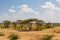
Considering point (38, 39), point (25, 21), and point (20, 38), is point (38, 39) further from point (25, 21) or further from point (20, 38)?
point (25, 21)

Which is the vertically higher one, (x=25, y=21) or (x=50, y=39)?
(x=25, y=21)

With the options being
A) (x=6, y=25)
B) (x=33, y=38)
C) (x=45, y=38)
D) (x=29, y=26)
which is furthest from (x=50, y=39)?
(x=6, y=25)

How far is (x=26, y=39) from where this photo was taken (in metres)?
19.7

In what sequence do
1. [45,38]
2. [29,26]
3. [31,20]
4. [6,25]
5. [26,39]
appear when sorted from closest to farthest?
1. [45,38]
2. [26,39]
3. [31,20]
4. [29,26]
5. [6,25]

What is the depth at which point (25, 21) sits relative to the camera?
114 feet

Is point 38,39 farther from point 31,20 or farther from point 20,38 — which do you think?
point 31,20

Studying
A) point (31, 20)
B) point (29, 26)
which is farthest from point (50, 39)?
point (29, 26)

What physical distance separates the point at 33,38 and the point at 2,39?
145 inches

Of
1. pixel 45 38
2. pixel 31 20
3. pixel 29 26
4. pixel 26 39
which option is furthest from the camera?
pixel 29 26

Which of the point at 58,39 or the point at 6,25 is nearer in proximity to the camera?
the point at 58,39

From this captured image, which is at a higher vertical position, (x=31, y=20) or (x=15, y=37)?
(x=31, y=20)

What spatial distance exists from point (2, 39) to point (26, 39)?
9.30 ft

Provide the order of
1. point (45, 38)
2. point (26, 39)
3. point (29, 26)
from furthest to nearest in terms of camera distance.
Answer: point (29, 26)
point (26, 39)
point (45, 38)

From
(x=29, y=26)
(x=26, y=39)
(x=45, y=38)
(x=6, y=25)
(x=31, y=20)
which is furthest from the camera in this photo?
(x=6, y=25)
